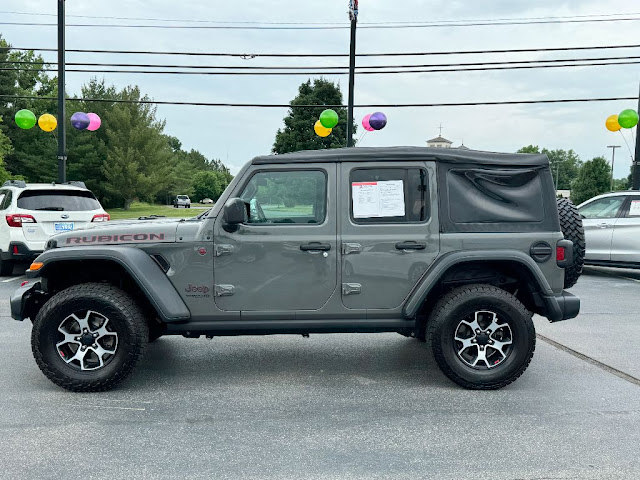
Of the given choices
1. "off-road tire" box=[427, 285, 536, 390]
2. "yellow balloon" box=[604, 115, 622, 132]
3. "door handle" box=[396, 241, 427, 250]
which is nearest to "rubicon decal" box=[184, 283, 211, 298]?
"door handle" box=[396, 241, 427, 250]

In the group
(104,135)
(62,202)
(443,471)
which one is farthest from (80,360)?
(104,135)

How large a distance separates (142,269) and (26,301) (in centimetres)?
109

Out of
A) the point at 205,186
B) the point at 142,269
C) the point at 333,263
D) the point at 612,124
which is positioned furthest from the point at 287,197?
the point at 205,186

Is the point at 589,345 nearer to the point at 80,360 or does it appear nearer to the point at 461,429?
the point at 461,429

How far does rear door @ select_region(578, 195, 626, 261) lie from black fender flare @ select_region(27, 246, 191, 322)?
29.8 ft

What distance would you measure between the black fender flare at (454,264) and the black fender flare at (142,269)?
1.74 m

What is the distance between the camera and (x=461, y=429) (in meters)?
3.60

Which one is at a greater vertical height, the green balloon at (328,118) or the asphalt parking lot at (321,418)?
the green balloon at (328,118)

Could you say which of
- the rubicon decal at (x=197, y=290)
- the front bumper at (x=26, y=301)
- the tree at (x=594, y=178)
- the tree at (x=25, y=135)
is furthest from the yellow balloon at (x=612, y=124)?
the tree at (x=594, y=178)

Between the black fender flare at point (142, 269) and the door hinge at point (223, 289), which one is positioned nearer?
A: the black fender flare at point (142, 269)

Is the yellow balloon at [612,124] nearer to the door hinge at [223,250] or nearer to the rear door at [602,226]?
the rear door at [602,226]

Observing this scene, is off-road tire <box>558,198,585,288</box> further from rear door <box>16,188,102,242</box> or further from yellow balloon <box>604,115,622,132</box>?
yellow balloon <box>604,115,622,132</box>

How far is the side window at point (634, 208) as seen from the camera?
10.5 m

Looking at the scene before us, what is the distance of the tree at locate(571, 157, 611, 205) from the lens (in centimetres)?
7331
